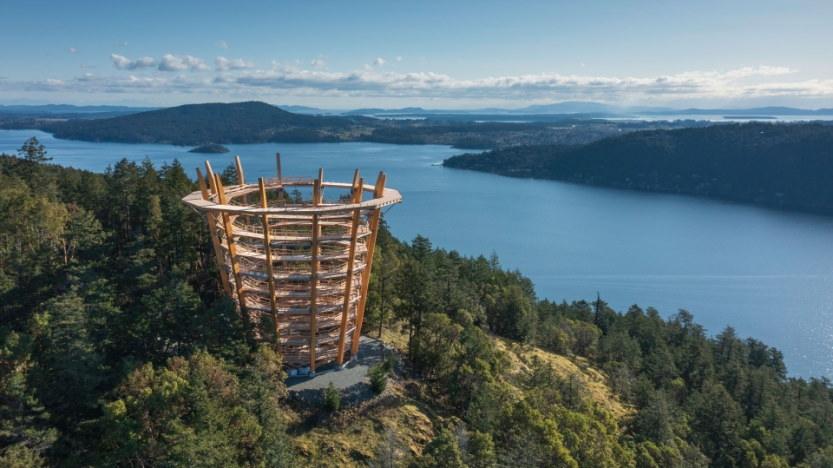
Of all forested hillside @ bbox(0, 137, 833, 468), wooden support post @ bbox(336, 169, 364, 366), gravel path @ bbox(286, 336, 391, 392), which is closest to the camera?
forested hillside @ bbox(0, 137, 833, 468)

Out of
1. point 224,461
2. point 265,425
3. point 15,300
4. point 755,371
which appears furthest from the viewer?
point 755,371

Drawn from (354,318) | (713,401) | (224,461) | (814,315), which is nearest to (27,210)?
(354,318)

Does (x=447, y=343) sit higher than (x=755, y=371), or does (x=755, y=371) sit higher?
(x=447, y=343)

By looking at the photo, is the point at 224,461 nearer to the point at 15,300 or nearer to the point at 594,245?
the point at 15,300

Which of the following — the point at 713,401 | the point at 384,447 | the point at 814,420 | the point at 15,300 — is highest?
the point at 15,300

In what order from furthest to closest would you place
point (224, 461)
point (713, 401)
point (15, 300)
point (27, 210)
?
point (713, 401), point (27, 210), point (15, 300), point (224, 461)

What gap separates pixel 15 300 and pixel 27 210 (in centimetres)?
815

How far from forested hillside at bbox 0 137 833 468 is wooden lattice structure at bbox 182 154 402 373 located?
3043mm

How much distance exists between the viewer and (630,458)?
3359cm

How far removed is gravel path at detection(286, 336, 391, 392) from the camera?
35.2m

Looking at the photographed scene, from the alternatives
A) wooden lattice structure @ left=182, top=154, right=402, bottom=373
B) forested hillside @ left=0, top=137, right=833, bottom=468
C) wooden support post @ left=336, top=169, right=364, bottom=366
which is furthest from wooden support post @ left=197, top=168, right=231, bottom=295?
wooden support post @ left=336, top=169, right=364, bottom=366

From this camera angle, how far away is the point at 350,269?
34500 mm

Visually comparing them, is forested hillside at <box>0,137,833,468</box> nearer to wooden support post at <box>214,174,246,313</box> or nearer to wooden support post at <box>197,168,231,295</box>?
wooden support post at <box>197,168,231,295</box>

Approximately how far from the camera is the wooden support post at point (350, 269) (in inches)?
1314
